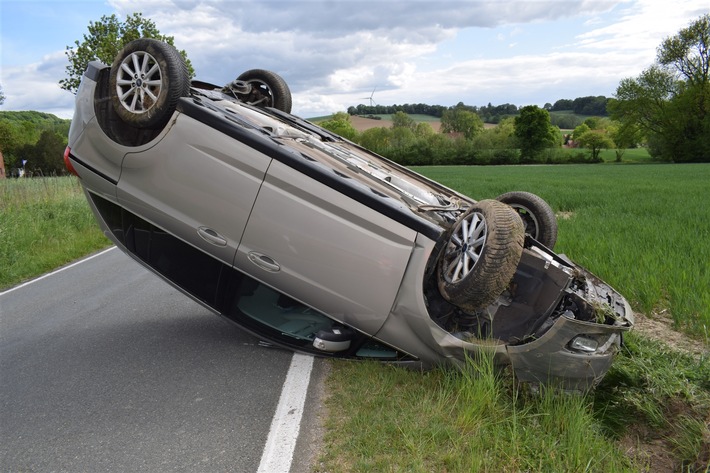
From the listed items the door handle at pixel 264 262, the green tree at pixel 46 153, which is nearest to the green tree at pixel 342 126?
the green tree at pixel 46 153

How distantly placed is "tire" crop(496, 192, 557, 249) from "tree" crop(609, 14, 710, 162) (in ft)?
222

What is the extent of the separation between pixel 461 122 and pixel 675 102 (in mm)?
42110

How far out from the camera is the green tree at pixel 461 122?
103 m

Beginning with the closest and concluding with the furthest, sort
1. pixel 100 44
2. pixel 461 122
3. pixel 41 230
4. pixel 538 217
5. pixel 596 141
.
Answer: pixel 538 217
pixel 41 230
pixel 100 44
pixel 596 141
pixel 461 122

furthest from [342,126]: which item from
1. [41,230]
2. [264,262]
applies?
[264,262]

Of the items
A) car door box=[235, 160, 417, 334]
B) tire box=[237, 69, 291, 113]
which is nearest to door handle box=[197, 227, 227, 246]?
car door box=[235, 160, 417, 334]

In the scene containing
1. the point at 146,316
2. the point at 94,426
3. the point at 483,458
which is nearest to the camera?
the point at 483,458

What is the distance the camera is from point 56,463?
3168mm

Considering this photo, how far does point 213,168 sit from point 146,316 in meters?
2.81

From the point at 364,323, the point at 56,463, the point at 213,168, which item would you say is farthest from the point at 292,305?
the point at 56,463

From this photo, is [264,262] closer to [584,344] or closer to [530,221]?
[584,344]

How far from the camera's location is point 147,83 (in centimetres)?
434

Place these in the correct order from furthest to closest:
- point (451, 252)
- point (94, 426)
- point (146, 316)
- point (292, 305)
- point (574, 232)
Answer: point (574, 232) < point (146, 316) < point (292, 305) < point (451, 252) < point (94, 426)

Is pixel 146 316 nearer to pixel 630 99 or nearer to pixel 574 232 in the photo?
pixel 574 232
